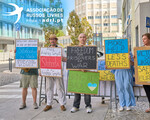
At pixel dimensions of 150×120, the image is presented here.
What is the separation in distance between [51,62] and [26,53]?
2.54 ft

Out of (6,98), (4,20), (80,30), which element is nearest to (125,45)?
(6,98)

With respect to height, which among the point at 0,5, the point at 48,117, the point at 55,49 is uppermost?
the point at 0,5

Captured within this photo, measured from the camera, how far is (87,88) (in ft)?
17.4

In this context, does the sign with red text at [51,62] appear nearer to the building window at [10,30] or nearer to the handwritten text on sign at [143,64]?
the handwritten text on sign at [143,64]

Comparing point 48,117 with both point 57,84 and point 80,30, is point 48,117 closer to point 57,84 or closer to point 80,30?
point 57,84

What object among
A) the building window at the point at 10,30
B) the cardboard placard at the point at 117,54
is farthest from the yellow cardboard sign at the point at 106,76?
the building window at the point at 10,30

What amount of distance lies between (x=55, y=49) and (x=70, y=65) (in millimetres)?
574

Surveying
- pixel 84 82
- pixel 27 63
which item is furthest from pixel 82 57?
pixel 27 63

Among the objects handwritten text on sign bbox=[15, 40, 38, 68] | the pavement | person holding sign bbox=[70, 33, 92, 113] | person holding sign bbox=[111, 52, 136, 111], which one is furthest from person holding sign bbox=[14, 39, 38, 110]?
person holding sign bbox=[111, 52, 136, 111]

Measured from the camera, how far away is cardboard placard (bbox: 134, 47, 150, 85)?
4.83 metres

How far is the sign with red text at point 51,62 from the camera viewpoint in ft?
17.8

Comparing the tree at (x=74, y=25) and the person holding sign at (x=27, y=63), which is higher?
the tree at (x=74, y=25)

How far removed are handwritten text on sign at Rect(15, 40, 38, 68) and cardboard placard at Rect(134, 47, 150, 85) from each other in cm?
252

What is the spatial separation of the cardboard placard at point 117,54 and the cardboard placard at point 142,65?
0.22 m
